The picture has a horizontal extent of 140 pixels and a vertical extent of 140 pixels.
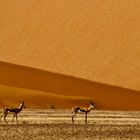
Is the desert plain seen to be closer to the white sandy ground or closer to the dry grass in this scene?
the white sandy ground

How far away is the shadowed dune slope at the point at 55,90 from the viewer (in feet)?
144

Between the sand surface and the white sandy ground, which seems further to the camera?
the sand surface

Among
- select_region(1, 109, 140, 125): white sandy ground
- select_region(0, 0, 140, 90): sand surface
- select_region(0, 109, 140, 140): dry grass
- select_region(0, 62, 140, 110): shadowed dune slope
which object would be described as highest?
select_region(0, 0, 140, 90): sand surface

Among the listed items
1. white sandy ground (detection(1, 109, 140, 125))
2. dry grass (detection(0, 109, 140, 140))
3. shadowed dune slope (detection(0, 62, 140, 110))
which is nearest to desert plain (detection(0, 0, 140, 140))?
shadowed dune slope (detection(0, 62, 140, 110))

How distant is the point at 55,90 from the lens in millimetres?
48844

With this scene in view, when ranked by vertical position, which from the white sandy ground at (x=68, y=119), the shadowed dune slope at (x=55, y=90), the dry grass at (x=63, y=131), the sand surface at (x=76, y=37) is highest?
the sand surface at (x=76, y=37)

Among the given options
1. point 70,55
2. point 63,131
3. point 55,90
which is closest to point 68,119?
point 63,131

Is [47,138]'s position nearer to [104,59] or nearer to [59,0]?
[104,59]

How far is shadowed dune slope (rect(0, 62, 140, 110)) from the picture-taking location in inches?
1734

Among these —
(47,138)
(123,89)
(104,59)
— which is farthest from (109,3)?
(47,138)

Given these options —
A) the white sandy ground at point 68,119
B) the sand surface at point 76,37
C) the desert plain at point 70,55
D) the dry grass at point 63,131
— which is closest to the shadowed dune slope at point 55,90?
the desert plain at point 70,55

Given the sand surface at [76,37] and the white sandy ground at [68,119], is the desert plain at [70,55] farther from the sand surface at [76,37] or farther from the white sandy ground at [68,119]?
the white sandy ground at [68,119]

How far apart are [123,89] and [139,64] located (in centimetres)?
615

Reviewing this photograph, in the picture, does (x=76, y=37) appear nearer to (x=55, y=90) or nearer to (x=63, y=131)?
(x=55, y=90)
